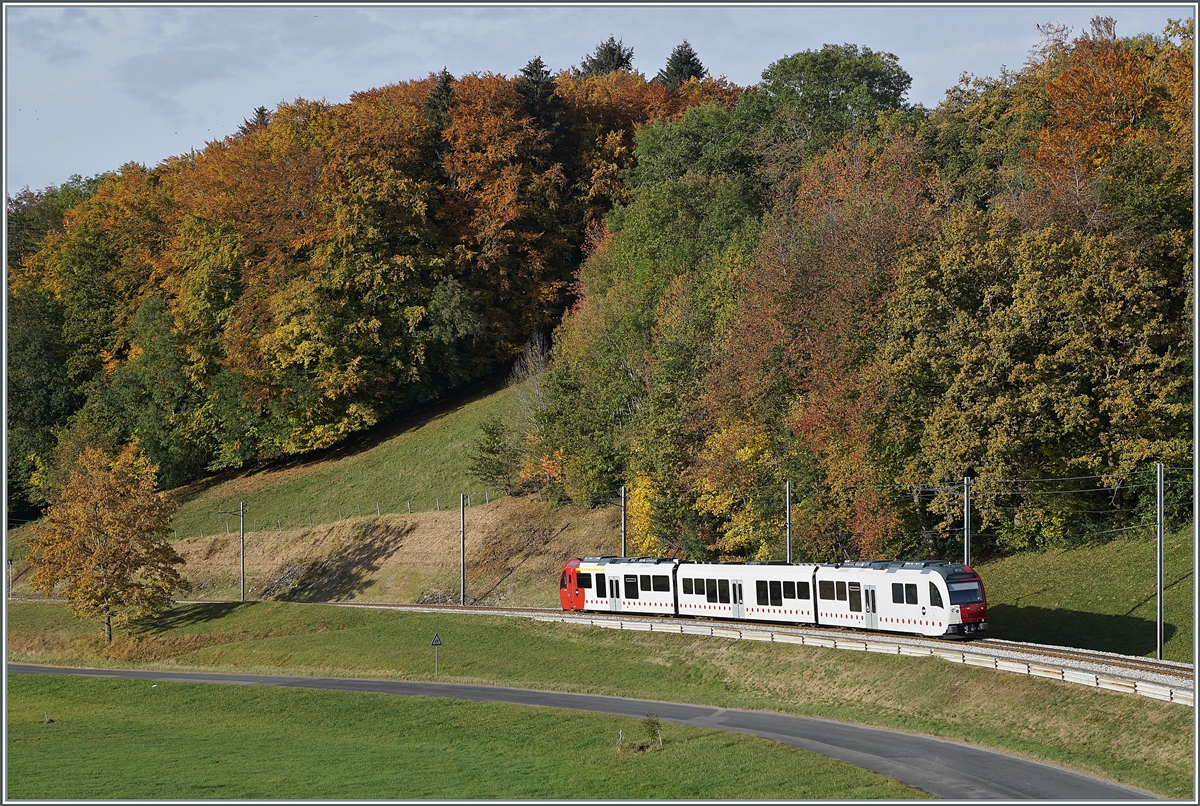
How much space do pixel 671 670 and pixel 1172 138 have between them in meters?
35.9

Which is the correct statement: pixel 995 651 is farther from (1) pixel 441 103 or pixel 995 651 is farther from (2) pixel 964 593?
(1) pixel 441 103

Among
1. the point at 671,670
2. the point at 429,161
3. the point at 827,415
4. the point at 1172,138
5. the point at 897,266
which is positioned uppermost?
the point at 429,161

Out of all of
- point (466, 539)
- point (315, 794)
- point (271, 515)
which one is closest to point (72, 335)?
point (271, 515)

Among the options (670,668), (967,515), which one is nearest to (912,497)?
(967,515)

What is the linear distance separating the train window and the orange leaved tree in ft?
161

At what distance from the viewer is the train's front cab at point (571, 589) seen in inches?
2483

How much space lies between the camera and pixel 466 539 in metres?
81.1

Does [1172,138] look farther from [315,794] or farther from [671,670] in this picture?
[315,794]

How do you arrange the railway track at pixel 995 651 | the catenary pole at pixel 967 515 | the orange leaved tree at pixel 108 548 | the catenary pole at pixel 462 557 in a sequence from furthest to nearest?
the orange leaved tree at pixel 108 548
the catenary pole at pixel 462 557
the catenary pole at pixel 967 515
the railway track at pixel 995 651

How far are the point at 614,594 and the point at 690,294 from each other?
22.9 meters

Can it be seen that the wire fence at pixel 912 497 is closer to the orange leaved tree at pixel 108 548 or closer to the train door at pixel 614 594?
the train door at pixel 614 594

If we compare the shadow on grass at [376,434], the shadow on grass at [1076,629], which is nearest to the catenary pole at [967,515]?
the shadow on grass at [1076,629]

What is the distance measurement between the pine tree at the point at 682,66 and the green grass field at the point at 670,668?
289ft

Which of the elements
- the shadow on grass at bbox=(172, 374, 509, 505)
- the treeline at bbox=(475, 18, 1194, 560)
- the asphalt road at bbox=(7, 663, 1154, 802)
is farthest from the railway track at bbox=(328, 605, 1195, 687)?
the shadow on grass at bbox=(172, 374, 509, 505)
